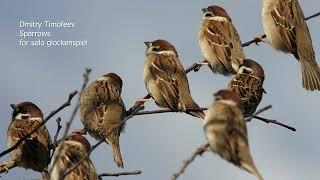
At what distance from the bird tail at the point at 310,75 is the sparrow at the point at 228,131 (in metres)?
3.69

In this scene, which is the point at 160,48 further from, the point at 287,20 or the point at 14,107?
the point at 14,107

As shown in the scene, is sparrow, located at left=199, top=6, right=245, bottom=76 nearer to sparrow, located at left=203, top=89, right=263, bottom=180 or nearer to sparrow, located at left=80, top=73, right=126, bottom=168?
sparrow, located at left=80, top=73, right=126, bottom=168

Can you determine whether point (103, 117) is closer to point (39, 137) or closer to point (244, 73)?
point (39, 137)

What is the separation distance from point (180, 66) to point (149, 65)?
0.31 meters

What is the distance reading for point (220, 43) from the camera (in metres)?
7.89

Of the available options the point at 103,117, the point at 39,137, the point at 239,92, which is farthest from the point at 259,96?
the point at 39,137

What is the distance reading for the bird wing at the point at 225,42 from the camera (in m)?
7.74

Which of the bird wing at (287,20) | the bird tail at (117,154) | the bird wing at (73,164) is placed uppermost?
the bird wing at (287,20)

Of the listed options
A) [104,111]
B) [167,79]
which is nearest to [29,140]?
[104,111]

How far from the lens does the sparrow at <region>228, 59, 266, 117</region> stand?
759 centimetres

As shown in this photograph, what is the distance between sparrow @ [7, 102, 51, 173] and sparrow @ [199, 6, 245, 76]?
1747 mm

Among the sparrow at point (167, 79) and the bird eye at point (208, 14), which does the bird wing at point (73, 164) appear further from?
the bird eye at point (208, 14)

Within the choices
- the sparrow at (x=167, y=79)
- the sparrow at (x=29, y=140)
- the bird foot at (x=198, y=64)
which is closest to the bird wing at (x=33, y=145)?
the sparrow at (x=29, y=140)

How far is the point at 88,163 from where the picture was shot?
20.3 ft
